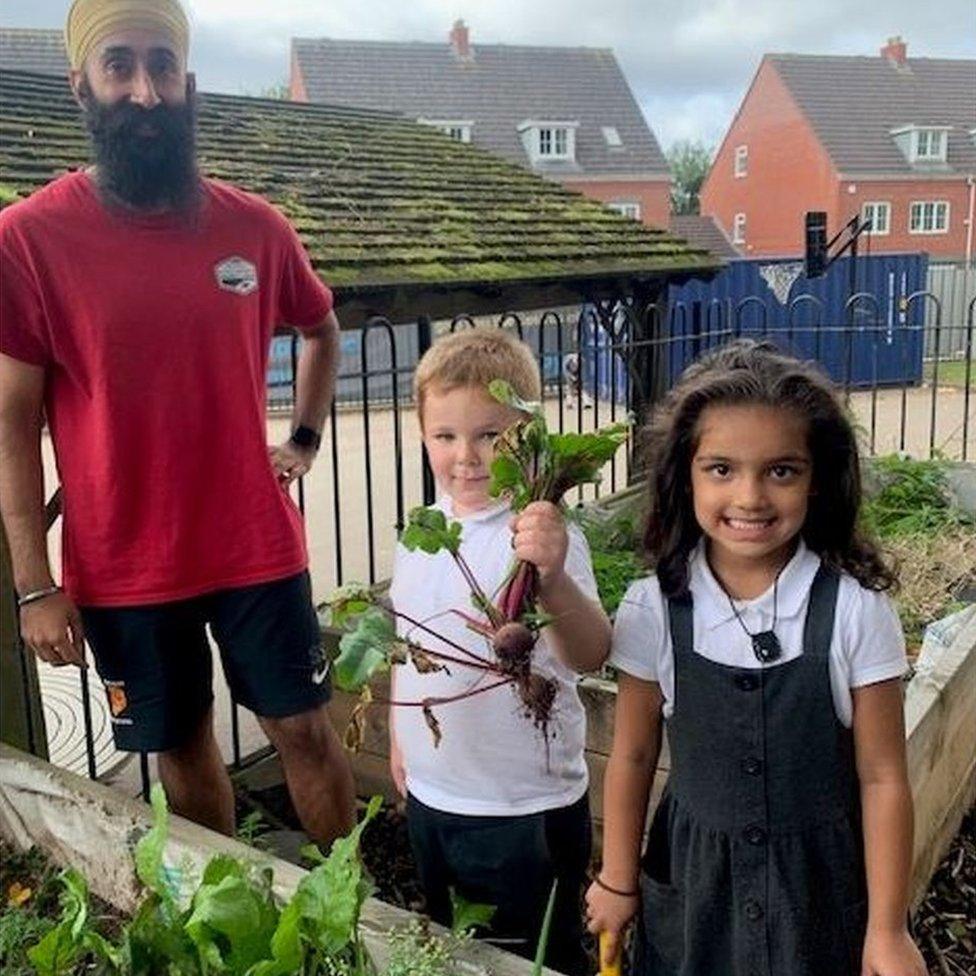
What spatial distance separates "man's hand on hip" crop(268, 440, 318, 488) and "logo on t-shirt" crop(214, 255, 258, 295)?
1.52ft

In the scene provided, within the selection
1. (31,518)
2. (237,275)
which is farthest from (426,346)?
(31,518)

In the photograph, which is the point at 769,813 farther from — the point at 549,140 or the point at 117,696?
the point at 549,140

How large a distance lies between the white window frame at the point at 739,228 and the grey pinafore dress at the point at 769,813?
41127 millimetres

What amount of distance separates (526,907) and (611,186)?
3692 centimetres

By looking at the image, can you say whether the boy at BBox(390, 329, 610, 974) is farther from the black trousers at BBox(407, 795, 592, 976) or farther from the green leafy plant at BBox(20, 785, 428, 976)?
the green leafy plant at BBox(20, 785, 428, 976)

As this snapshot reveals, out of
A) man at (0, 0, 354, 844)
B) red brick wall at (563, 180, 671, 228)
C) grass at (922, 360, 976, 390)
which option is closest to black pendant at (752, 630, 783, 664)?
man at (0, 0, 354, 844)

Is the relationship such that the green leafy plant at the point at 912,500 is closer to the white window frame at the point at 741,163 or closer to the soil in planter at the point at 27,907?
the soil in planter at the point at 27,907

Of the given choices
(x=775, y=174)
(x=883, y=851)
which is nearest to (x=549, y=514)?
(x=883, y=851)

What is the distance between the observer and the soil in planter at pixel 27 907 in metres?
1.96

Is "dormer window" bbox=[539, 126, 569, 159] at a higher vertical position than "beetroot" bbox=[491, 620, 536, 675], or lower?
higher

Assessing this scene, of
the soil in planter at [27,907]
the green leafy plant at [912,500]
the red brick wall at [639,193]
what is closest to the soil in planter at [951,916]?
the soil in planter at [27,907]

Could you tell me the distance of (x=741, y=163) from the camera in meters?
40.5

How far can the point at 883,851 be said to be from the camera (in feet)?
4.92

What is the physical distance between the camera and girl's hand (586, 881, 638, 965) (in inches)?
66.3
